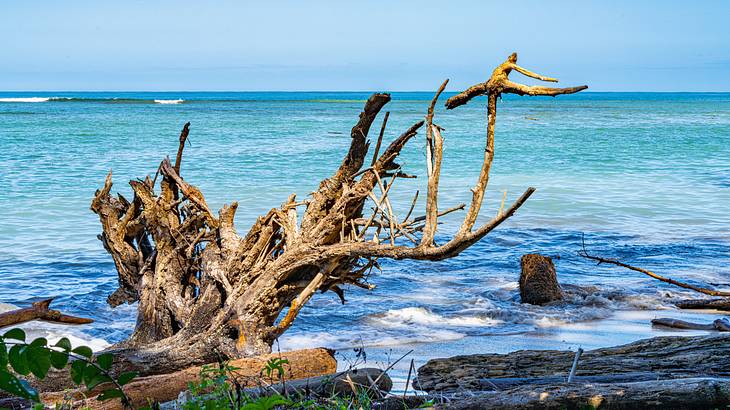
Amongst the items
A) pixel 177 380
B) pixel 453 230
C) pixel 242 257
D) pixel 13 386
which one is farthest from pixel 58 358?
pixel 453 230

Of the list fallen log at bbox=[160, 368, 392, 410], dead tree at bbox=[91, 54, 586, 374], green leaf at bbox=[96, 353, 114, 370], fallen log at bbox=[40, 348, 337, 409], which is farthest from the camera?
dead tree at bbox=[91, 54, 586, 374]

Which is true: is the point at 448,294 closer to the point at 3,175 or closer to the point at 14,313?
the point at 14,313

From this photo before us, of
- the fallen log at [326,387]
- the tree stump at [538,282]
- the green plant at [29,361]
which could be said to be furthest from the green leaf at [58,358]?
the tree stump at [538,282]

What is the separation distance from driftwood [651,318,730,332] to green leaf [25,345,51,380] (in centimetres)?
783

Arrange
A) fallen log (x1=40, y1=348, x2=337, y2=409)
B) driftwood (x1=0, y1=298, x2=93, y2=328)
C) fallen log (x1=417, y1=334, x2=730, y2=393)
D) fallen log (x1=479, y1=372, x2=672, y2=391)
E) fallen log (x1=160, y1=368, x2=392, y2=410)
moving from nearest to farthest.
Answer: fallen log (x1=160, y1=368, x2=392, y2=410)
fallen log (x1=479, y1=372, x2=672, y2=391)
fallen log (x1=40, y1=348, x2=337, y2=409)
fallen log (x1=417, y1=334, x2=730, y2=393)
driftwood (x1=0, y1=298, x2=93, y2=328)

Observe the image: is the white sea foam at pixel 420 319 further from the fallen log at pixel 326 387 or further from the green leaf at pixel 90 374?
the green leaf at pixel 90 374

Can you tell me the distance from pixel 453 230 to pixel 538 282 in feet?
17.6

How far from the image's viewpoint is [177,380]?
5527 millimetres

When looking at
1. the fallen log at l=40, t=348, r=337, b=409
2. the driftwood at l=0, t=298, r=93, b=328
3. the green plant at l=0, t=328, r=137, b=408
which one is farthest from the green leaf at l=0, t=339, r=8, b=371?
the driftwood at l=0, t=298, r=93, b=328

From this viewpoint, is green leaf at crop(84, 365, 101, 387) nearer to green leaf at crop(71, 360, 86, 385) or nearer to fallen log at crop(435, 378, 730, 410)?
green leaf at crop(71, 360, 86, 385)

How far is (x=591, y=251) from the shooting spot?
1465cm

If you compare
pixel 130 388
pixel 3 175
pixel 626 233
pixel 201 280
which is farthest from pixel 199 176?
pixel 130 388

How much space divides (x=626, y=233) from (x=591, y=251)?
239 cm

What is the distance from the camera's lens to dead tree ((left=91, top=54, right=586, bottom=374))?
6656 mm
